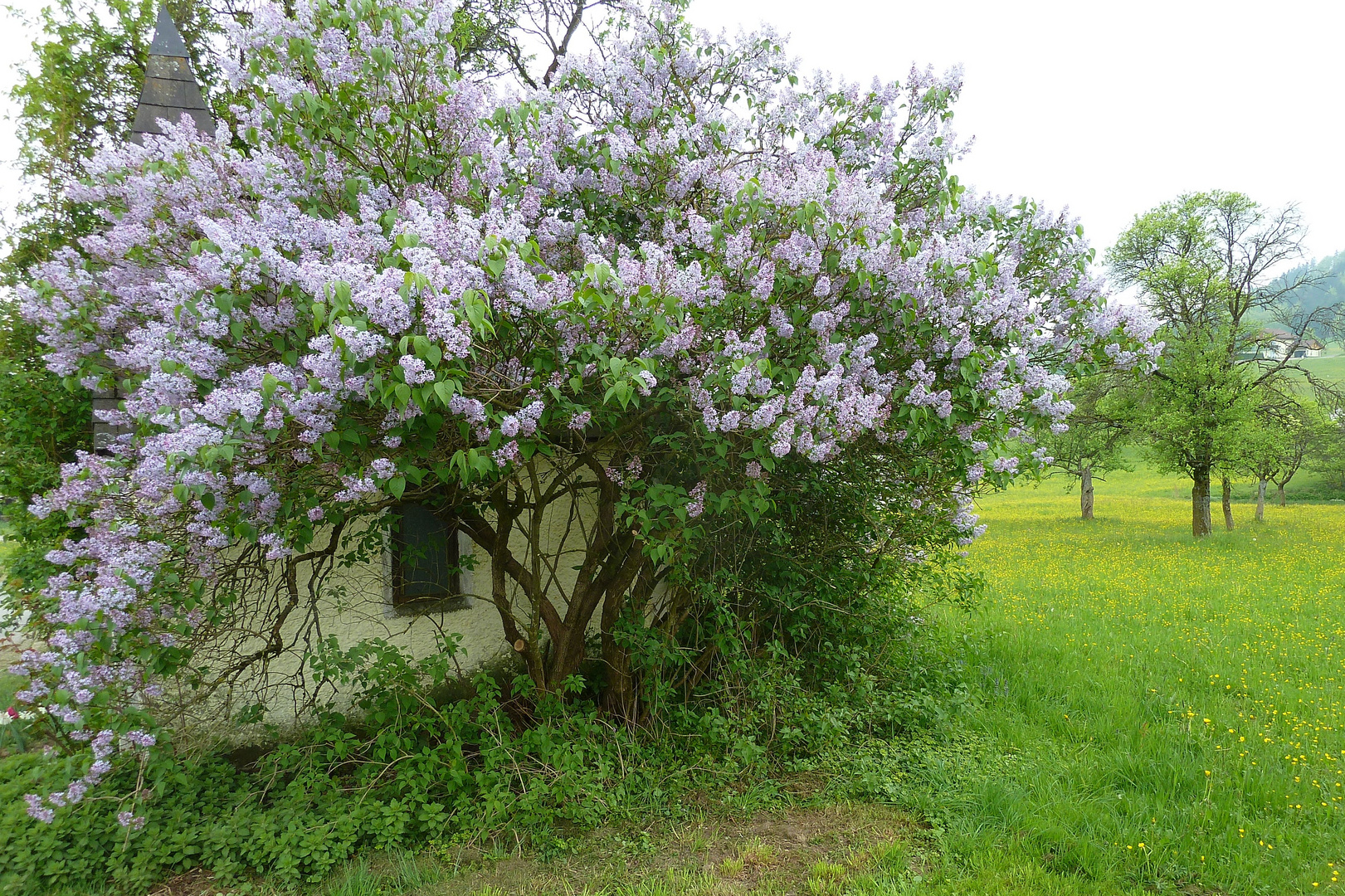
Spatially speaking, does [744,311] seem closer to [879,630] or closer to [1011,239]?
[1011,239]

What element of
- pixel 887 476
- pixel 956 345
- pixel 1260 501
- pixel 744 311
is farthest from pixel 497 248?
pixel 1260 501

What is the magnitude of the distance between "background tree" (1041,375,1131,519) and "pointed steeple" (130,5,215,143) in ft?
52.9

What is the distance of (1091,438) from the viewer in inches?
779

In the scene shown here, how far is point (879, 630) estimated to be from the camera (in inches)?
231

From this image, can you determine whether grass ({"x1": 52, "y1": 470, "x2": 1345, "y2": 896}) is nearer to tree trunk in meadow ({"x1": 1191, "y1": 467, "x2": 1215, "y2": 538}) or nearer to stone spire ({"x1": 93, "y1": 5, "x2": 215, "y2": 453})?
stone spire ({"x1": 93, "y1": 5, "x2": 215, "y2": 453})

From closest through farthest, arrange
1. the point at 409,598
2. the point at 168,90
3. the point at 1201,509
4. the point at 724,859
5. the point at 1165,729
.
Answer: the point at 724,859 < the point at 1165,729 < the point at 409,598 < the point at 168,90 < the point at 1201,509

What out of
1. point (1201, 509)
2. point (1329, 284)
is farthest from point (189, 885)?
point (1329, 284)

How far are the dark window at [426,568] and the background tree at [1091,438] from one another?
46.2ft

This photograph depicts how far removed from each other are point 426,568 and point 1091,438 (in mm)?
19989

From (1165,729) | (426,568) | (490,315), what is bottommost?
(1165,729)

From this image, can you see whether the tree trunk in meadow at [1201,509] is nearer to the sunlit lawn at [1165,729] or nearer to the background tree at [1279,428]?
the background tree at [1279,428]

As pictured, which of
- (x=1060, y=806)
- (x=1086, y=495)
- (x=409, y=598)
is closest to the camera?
(x=1060, y=806)

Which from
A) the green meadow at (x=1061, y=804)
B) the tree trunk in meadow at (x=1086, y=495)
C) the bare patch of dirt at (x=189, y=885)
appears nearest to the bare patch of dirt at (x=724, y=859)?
the green meadow at (x=1061, y=804)

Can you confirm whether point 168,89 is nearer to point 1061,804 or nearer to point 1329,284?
point 1061,804
